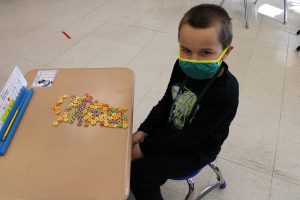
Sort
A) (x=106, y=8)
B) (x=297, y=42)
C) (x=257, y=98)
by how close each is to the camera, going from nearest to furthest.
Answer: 1. (x=257, y=98)
2. (x=297, y=42)
3. (x=106, y=8)

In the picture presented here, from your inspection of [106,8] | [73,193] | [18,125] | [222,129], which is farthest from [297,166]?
[106,8]

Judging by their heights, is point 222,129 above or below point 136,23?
above

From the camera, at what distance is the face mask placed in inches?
37.5

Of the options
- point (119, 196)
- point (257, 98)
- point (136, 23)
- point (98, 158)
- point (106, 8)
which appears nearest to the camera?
point (119, 196)

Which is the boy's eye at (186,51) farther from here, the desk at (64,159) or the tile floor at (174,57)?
the tile floor at (174,57)

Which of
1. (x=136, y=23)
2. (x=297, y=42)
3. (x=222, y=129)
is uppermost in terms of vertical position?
(x=222, y=129)

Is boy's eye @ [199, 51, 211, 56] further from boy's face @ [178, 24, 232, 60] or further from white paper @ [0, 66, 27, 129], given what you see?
white paper @ [0, 66, 27, 129]

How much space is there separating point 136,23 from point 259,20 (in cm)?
154

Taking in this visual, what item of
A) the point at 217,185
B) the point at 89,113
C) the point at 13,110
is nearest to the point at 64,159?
the point at 89,113

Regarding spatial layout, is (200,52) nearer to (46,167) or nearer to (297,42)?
(46,167)

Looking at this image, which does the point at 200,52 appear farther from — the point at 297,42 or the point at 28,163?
the point at 297,42

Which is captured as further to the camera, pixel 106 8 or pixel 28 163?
pixel 106 8

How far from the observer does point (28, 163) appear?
2.81 feet

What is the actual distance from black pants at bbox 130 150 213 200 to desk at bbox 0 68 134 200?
9.0 inches
